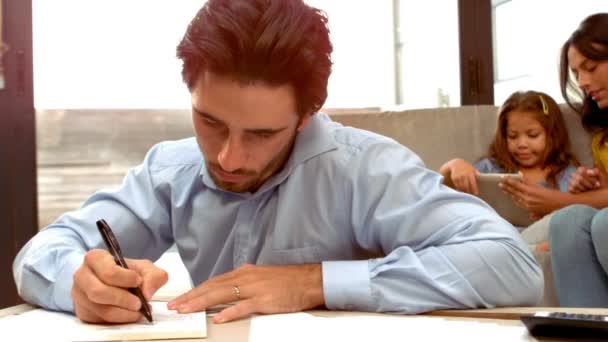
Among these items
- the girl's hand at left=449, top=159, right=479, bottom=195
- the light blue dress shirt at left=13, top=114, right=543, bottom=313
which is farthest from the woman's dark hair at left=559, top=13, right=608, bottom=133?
the light blue dress shirt at left=13, top=114, right=543, bottom=313

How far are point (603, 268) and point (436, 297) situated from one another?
1.01 m

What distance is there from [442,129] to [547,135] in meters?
0.33

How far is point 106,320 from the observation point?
83 centimetres

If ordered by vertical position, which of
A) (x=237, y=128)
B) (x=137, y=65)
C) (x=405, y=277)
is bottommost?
(x=405, y=277)

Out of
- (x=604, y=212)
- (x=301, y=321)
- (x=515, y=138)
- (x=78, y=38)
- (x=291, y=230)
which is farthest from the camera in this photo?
(x=78, y=38)

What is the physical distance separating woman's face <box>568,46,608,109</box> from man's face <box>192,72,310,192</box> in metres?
1.45

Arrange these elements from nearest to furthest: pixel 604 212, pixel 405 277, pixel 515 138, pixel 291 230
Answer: pixel 405 277, pixel 291 230, pixel 604 212, pixel 515 138

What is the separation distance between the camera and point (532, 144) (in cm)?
230

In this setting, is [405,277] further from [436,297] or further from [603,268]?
[603,268]

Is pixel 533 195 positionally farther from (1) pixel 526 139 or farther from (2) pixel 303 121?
(2) pixel 303 121

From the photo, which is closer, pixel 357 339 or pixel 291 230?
pixel 357 339

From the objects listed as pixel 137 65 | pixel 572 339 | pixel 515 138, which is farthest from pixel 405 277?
pixel 137 65

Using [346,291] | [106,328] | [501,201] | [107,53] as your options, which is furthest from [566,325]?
[107,53]

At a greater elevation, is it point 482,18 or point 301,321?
point 482,18
